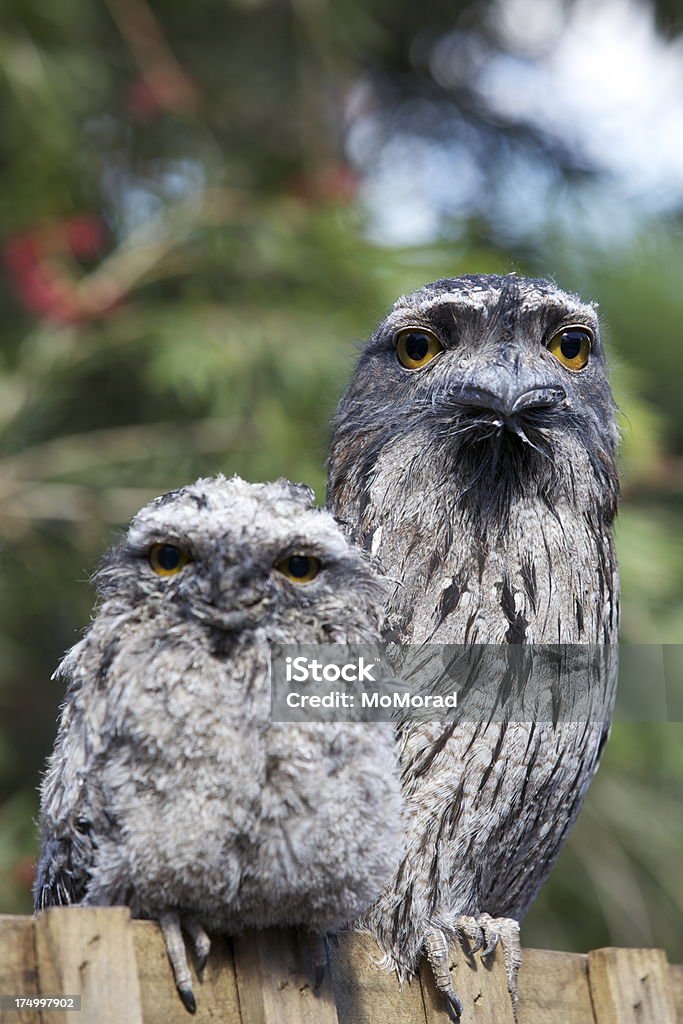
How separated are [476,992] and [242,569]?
2.90ft

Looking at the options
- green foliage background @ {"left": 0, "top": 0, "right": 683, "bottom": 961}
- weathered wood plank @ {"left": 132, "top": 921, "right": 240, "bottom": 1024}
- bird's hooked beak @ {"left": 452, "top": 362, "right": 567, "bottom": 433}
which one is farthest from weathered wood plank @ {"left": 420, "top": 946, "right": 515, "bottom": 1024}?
green foliage background @ {"left": 0, "top": 0, "right": 683, "bottom": 961}

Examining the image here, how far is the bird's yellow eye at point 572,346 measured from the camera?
8.49ft

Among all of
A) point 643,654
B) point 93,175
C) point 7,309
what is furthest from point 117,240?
point 643,654

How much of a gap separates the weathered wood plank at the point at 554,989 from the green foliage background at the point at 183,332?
96.9 inches

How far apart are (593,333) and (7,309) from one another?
431 cm

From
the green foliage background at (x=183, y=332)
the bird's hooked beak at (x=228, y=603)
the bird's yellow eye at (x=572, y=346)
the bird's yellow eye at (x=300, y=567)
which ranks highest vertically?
the green foliage background at (x=183, y=332)

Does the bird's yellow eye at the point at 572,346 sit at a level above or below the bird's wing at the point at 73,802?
above

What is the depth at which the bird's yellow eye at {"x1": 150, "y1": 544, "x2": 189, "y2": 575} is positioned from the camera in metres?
1.81

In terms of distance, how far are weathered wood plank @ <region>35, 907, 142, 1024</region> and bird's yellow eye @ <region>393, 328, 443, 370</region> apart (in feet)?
4.71

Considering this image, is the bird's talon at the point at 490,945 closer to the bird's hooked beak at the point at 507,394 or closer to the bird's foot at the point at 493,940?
the bird's foot at the point at 493,940

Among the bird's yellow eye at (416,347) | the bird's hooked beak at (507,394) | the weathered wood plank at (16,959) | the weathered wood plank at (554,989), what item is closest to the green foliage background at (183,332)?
the bird's yellow eye at (416,347)

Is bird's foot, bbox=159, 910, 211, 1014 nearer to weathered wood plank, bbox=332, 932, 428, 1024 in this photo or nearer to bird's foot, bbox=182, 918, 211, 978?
bird's foot, bbox=182, 918, 211, 978

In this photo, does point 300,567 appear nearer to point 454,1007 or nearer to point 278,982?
point 278,982

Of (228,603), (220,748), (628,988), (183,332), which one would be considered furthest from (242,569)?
(183,332)
